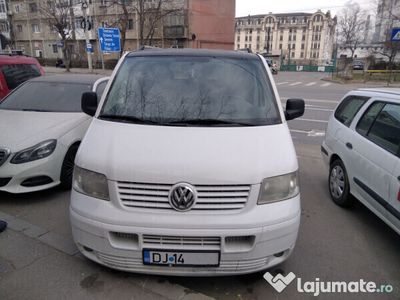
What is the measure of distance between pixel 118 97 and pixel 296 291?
2396 mm

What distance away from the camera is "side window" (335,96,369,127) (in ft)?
14.0

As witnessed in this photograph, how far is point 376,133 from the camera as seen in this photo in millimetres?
3682

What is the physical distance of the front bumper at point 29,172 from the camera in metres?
3.91

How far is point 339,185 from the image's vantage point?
431cm

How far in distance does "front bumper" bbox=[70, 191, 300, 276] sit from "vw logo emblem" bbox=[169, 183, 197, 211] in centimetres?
8

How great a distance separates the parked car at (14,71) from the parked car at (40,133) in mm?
1627

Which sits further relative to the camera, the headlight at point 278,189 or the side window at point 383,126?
the side window at point 383,126

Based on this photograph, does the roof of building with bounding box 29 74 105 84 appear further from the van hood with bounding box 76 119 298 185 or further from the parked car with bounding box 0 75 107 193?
the van hood with bounding box 76 119 298 185

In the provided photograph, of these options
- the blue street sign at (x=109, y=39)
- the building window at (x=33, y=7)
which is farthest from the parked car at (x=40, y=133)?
the building window at (x=33, y=7)

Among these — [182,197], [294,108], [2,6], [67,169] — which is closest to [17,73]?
[67,169]

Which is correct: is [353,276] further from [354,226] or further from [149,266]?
[149,266]

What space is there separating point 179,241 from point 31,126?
3.07 m

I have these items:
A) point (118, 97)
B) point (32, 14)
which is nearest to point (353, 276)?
point (118, 97)

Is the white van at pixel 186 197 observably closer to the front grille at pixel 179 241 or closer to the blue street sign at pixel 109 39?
the front grille at pixel 179 241
